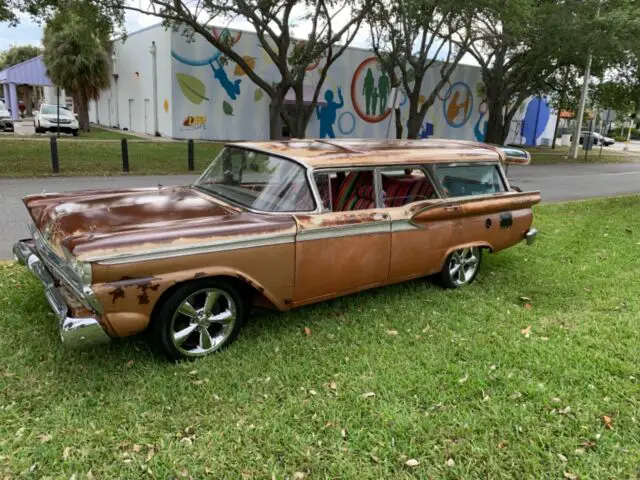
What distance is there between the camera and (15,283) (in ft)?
15.7

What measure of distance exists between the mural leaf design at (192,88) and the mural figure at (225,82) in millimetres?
937

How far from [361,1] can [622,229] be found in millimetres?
11226

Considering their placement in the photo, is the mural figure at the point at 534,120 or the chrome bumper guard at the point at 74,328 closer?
the chrome bumper guard at the point at 74,328

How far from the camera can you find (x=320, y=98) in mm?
27688

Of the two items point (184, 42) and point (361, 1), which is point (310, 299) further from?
point (184, 42)

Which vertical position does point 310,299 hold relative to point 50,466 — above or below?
above

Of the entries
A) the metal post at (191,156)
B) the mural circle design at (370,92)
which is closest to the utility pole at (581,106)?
the mural circle design at (370,92)

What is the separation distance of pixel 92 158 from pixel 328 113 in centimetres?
1565

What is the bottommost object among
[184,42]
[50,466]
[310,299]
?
[50,466]

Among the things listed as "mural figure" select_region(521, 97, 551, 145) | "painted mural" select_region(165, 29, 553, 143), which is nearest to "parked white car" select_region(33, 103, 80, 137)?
"painted mural" select_region(165, 29, 553, 143)

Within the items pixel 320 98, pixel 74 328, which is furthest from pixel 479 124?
pixel 74 328

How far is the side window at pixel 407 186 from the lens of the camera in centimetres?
462

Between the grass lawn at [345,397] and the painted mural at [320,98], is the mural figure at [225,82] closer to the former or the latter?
the painted mural at [320,98]

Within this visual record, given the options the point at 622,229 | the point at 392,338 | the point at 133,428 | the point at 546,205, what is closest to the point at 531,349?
the point at 392,338
